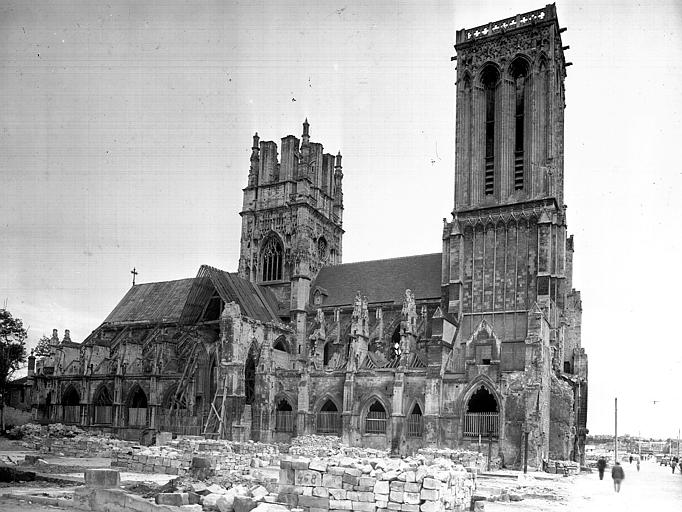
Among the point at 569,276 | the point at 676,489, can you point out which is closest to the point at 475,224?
the point at 569,276

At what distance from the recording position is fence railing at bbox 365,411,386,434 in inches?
1716

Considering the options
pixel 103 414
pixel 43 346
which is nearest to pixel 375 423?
pixel 103 414

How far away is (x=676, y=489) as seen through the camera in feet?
103

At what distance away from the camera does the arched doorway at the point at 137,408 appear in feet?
175

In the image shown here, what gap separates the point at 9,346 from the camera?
60.2 metres

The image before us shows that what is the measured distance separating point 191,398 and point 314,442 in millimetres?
13452

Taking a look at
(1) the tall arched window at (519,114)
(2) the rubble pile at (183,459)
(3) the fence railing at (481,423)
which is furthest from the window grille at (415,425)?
(1) the tall arched window at (519,114)

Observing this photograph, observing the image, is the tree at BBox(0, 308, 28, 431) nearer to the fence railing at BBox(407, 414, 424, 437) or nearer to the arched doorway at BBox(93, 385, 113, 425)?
the arched doorway at BBox(93, 385, 113, 425)

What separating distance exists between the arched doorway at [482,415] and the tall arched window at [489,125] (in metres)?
13.6

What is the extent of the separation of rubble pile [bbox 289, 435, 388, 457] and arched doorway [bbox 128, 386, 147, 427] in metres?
14.8

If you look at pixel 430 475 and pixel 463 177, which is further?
pixel 463 177

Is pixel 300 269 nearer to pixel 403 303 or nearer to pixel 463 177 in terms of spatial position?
pixel 403 303

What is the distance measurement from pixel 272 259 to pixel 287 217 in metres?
3.54

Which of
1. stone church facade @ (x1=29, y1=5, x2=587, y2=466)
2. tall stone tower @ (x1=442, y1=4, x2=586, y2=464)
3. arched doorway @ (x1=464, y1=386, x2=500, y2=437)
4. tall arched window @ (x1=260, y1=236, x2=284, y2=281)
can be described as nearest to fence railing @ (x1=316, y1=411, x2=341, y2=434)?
stone church facade @ (x1=29, y1=5, x2=587, y2=466)
